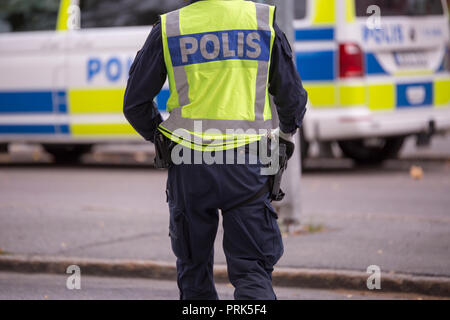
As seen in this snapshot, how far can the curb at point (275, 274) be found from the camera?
5641mm

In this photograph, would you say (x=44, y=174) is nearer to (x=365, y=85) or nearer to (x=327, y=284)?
(x=365, y=85)

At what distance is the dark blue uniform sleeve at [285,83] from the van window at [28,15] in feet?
25.8

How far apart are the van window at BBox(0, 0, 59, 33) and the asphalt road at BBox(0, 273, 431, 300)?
19.2ft

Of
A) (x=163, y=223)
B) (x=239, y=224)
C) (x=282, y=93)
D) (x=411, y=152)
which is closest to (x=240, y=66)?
(x=282, y=93)

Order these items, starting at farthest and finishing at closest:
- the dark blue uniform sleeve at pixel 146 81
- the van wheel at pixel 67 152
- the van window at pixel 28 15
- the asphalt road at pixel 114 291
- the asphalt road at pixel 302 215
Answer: the van wheel at pixel 67 152 → the van window at pixel 28 15 → the asphalt road at pixel 302 215 → the asphalt road at pixel 114 291 → the dark blue uniform sleeve at pixel 146 81

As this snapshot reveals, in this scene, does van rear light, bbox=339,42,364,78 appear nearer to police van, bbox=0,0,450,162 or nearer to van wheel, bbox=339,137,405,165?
A: police van, bbox=0,0,450,162

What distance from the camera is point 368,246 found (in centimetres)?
659

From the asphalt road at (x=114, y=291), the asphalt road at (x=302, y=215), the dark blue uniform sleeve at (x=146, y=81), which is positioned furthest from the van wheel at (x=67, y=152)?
the dark blue uniform sleeve at (x=146, y=81)

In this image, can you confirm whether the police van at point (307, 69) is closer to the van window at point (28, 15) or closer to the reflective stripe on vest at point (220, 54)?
the van window at point (28, 15)

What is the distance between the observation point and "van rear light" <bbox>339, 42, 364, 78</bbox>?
33.6 ft

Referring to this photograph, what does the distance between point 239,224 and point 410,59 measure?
286 inches

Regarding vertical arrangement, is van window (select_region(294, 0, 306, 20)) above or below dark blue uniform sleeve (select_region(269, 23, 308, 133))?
above

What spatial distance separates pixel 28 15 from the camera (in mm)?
11617

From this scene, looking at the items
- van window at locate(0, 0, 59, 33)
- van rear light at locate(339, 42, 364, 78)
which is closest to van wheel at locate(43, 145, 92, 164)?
van window at locate(0, 0, 59, 33)
